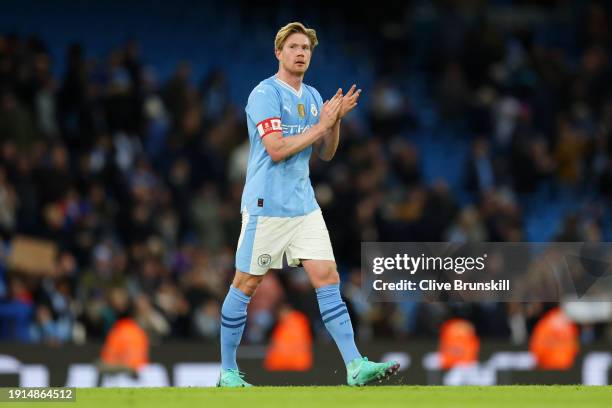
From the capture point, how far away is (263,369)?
1564 centimetres

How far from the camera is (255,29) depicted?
70.6ft

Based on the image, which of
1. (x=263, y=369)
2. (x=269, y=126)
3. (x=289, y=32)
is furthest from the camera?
(x=263, y=369)

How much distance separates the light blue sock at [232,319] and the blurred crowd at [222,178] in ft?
24.0

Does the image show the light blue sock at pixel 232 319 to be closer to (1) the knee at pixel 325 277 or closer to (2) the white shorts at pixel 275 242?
(2) the white shorts at pixel 275 242

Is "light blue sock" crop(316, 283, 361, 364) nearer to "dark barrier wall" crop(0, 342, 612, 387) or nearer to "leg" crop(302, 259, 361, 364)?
"leg" crop(302, 259, 361, 364)

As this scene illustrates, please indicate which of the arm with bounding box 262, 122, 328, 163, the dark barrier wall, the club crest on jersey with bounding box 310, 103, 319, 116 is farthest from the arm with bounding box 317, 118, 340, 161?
the dark barrier wall

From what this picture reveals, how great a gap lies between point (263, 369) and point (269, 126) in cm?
798

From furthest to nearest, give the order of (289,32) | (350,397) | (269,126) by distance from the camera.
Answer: (289,32)
(269,126)
(350,397)

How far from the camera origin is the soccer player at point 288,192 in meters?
8.08

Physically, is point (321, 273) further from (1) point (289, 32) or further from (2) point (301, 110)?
(1) point (289, 32)

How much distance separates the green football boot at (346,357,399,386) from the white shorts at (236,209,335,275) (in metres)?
0.70

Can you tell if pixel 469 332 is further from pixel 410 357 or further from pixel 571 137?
pixel 571 137

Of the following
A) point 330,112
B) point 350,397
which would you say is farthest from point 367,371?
point 330,112

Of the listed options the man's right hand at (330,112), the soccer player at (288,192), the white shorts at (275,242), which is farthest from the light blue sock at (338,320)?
the man's right hand at (330,112)
